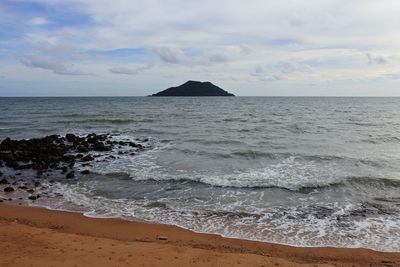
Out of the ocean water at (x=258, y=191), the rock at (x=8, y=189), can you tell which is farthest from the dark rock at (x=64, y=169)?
the rock at (x=8, y=189)

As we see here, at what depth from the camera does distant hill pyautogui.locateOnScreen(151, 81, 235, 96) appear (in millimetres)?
182750

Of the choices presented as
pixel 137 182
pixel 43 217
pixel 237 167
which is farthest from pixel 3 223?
pixel 237 167

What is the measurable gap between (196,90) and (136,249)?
178623mm

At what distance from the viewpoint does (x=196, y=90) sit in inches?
7195

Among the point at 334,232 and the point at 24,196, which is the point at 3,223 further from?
the point at 334,232

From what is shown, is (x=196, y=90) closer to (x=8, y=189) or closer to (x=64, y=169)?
(x=64, y=169)

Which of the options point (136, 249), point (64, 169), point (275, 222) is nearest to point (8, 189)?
point (64, 169)

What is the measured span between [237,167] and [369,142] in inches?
484

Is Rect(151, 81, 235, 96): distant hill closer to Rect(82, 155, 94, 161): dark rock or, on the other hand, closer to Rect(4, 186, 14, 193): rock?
Rect(82, 155, 94, 161): dark rock

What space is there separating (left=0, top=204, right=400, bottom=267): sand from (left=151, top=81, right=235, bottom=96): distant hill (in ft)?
576

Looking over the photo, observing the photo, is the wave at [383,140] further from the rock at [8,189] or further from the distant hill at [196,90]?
the distant hill at [196,90]

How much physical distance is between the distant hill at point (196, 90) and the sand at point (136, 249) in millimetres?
175625

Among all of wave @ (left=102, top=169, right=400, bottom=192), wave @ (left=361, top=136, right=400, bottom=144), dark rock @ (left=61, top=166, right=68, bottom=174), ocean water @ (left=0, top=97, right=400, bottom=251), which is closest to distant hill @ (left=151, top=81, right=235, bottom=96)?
wave @ (left=361, top=136, right=400, bottom=144)

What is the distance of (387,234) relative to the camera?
7.70 metres
